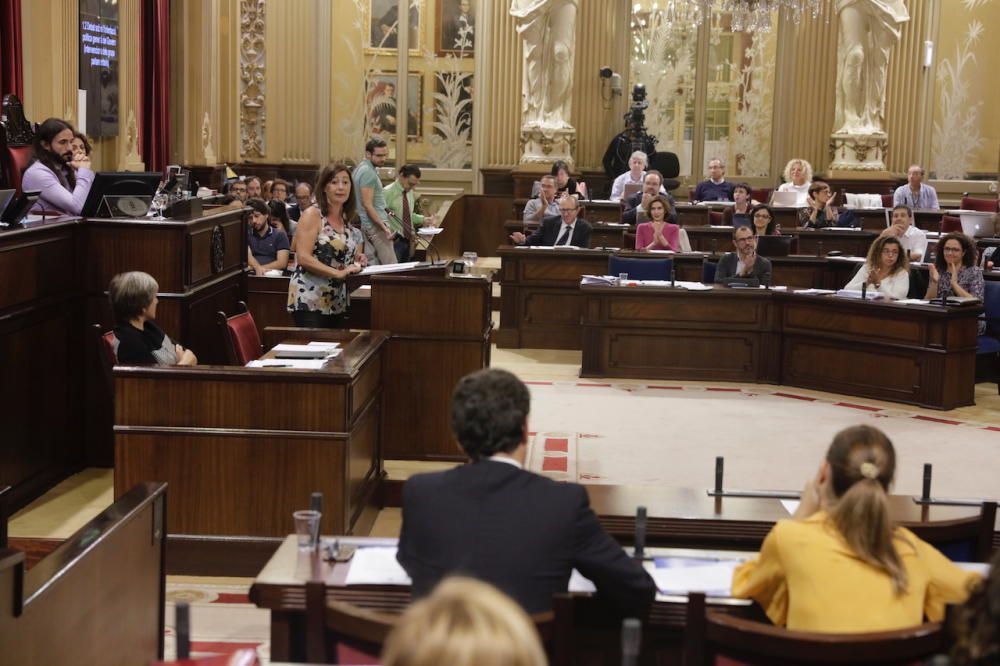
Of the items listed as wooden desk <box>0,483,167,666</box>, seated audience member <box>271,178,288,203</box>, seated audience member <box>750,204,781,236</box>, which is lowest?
wooden desk <box>0,483,167,666</box>

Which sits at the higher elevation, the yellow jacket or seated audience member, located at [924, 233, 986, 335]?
seated audience member, located at [924, 233, 986, 335]

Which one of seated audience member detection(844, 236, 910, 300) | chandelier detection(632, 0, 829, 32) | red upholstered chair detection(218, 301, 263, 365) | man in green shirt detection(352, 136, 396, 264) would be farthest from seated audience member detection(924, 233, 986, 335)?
red upholstered chair detection(218, 301, 263, 365)

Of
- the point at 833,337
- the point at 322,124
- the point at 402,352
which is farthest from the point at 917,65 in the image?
the point at 402,352

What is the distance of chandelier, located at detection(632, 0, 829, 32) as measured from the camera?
524 inches

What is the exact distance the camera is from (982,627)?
1.73 metres

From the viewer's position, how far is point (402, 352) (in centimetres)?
661

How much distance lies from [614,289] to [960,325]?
2.37 m

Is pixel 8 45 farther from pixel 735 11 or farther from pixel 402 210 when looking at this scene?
pixel 735 11

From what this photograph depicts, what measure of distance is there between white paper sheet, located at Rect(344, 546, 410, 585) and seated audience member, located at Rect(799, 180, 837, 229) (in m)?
10.3

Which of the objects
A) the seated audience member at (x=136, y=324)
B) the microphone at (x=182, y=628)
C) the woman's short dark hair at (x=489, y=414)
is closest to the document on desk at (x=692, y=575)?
the woman's short dark hair at (x=489, y=414)

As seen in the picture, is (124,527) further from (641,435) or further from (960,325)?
(960,325)

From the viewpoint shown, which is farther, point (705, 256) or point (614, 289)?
point (705, 256)

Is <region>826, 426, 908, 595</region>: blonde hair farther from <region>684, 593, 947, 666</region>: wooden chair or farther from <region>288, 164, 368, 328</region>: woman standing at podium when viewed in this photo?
<region>288, 164, 368, 328</region>: woman standing at podium

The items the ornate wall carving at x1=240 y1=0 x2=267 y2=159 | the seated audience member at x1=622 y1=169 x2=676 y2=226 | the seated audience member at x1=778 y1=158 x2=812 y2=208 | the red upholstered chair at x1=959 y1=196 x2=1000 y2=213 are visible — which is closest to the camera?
the seated audience member at x1=622 y1=169 x2=676 y2=226
